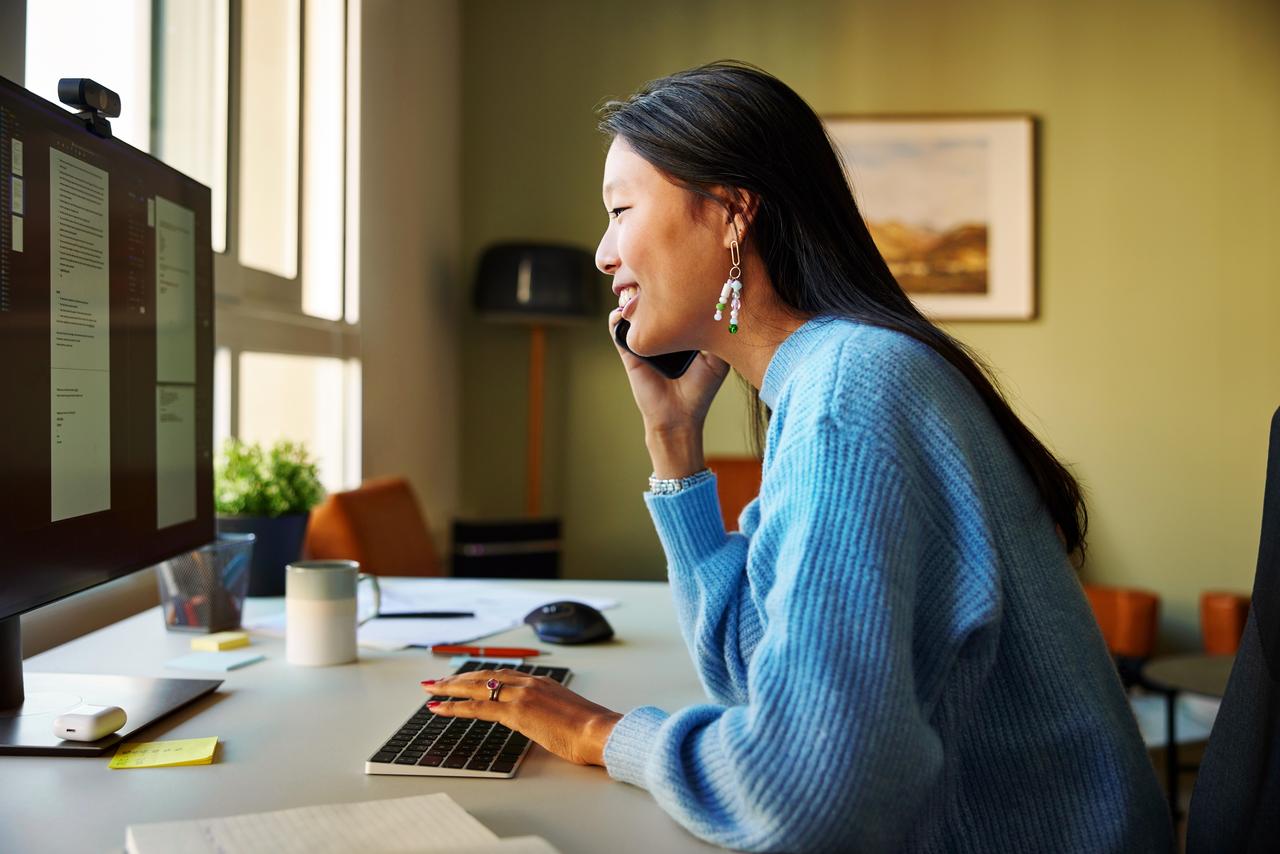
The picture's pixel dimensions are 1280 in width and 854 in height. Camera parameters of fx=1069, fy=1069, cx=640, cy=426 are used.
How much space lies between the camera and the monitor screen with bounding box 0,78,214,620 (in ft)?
2.80

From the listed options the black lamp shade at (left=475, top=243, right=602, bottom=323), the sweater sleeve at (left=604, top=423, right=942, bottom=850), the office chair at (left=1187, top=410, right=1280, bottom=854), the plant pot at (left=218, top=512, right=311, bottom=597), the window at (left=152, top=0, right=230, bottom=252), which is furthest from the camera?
the black lamp shade at (left=475, top=243, right=602, bottom=323)

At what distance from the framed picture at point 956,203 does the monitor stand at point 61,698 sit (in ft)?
10.5

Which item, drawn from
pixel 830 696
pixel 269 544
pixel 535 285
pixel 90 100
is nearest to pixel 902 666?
pixel 830 696

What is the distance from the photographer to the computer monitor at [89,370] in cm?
85

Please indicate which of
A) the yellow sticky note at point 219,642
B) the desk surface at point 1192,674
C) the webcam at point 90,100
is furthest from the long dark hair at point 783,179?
the desk surface at point 1192,674

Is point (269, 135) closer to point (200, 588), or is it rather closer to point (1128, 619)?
point (200, 588)

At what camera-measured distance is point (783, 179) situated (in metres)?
0.97

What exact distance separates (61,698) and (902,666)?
775 millimetres

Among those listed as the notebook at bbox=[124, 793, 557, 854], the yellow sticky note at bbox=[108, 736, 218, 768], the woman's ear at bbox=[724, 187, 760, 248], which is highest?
the woman's ear at bbox=[724, 187, 760, 248]

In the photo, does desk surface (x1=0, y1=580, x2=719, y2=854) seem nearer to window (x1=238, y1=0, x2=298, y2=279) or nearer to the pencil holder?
the pencil holder

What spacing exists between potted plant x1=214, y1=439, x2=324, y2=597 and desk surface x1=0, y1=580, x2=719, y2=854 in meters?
0.33

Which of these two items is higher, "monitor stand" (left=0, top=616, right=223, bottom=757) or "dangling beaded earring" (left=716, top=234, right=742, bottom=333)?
"dangling beaded earring" (left=716, top=234, right=742, bottom=333)

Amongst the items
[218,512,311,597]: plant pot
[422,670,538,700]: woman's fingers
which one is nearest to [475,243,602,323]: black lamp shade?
[218,512,311,597]: plant pot

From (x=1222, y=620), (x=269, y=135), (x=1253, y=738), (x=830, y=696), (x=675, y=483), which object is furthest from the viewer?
(x=1222, y=620)
